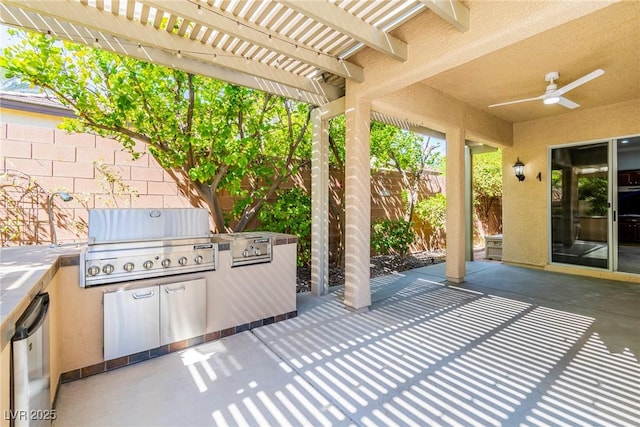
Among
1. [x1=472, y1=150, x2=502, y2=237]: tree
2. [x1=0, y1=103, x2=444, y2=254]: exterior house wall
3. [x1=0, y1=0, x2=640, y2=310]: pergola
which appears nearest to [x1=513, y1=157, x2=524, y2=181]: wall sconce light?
[x1=0, y1=0, x2=640, y2=310]: pergola

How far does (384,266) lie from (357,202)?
3116 millimetres

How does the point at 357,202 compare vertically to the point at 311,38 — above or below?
below

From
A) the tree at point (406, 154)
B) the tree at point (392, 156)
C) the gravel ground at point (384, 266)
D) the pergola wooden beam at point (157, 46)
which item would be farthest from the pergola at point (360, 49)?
the tree at point (406, 154)

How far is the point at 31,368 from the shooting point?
4.46ft

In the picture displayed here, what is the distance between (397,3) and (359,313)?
10.9 feet

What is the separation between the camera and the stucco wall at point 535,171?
217 inches

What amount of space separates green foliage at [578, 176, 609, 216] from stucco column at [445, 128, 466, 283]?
2812mm

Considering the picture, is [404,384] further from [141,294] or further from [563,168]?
[563,168]

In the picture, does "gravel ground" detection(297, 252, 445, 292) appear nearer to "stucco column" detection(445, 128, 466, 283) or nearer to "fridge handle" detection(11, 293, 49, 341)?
"stucco column" detection(445, 128, 466, 283)

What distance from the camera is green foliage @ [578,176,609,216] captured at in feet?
18.0

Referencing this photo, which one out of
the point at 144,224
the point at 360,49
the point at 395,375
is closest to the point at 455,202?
the point at 360,49

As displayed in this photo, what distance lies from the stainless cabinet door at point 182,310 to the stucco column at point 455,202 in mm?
4259

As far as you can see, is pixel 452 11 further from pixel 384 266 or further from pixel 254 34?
pixel 384 266

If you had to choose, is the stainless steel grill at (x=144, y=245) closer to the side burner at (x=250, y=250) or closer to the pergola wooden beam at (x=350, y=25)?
the side burner at (x=250, y=250)
